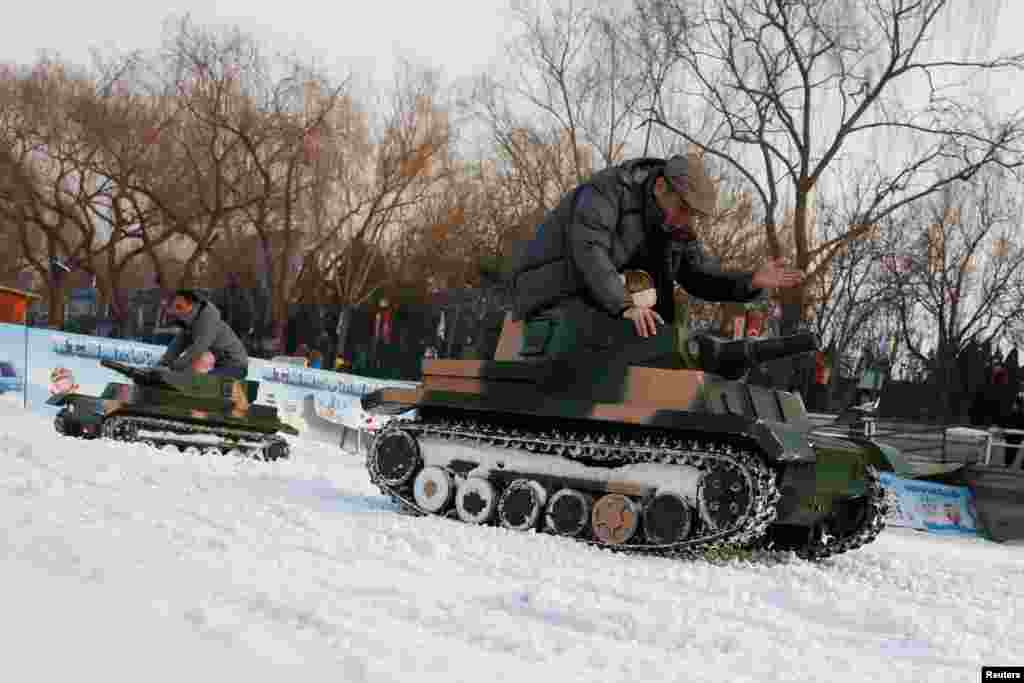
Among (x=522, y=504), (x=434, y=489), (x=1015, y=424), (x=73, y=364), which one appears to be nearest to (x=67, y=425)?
(x=73, y=364)

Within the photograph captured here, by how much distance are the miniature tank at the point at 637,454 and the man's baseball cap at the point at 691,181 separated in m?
1.04

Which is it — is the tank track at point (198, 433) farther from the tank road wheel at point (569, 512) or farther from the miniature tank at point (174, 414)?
the tank road wheel at point (569, 512)

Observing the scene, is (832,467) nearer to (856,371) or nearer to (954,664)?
(954,664)

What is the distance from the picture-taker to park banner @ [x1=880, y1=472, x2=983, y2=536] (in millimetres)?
14938

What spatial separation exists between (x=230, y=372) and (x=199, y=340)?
66 centimetres

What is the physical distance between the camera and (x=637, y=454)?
8.57m

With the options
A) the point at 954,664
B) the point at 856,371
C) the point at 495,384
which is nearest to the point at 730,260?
the point at 856,371

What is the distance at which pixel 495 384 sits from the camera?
364 inches

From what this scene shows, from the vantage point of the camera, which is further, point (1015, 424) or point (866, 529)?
point (1015, 424)

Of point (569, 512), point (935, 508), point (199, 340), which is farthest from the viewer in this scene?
point (935, 508)

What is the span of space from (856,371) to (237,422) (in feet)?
84.9

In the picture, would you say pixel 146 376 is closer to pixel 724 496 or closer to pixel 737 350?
pixel 737 350

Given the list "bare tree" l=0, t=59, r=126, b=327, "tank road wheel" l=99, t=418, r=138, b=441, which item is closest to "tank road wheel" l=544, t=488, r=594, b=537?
"tank road wheel" l=99, t=418, r=138, b=441

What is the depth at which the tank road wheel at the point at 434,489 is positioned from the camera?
31.1ft
